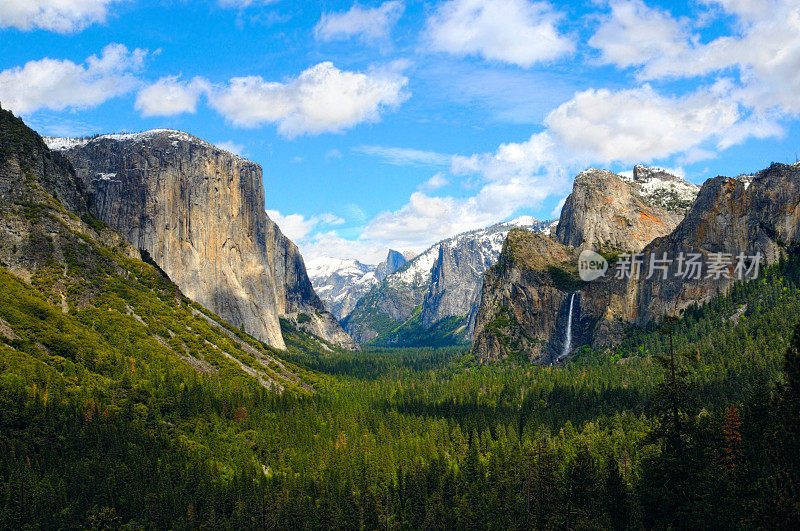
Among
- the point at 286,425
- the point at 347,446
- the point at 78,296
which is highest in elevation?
the point at 78,296

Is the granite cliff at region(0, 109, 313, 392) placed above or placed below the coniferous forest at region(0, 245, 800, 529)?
above

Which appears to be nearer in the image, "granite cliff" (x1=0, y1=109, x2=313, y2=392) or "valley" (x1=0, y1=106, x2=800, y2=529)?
"valley" (x1=0, y1=106, x2=800, y2=529)

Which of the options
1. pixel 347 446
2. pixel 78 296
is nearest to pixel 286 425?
pixel 347 446

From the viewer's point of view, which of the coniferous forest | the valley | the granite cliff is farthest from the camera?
the granite cliff

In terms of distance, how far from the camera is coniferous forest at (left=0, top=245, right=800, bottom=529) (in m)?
43.8

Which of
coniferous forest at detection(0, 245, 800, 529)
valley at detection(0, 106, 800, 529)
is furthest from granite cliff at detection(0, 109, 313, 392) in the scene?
coniferous forest at detection(0, 245, 800, 529)

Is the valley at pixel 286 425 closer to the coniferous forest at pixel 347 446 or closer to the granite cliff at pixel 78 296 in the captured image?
the coniferous forest at pixel 347 446

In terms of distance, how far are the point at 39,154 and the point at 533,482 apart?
141 meters

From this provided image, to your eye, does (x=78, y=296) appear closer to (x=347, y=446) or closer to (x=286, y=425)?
(x=286, y=425)

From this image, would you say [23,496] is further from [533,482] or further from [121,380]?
[533,482]

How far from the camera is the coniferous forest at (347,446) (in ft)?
144

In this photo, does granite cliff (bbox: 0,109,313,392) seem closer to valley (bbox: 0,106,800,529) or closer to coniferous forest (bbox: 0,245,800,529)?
valley (bbox: 0,106,800,529)

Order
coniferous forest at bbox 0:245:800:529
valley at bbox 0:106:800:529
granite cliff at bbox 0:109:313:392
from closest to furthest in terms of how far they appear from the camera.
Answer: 1. coniferous forest at bbox 0:245:800:529
2. valley at bbox 0:106:800:529
3. granite cliff at bbox 0:109:313:392

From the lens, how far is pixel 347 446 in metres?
117
